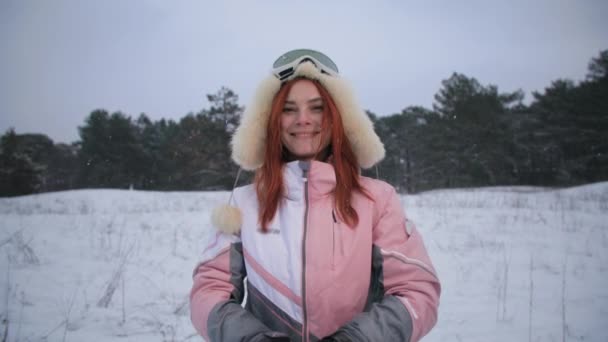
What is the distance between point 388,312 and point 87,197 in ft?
60.0

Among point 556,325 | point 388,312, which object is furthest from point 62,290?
point 556,325

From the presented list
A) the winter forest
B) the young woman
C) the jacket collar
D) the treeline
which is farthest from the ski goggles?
the treeline

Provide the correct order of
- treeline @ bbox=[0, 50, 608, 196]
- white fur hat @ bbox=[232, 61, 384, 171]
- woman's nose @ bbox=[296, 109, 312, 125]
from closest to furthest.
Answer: woman's nose @ bbox=[296, 109, 312, 125]
white fur hat @ bbox=[232, 61, 384, 171]
treeline @ bbox=[0, 50, 608, 196]

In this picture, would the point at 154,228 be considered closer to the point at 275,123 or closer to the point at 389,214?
the point at 275,123

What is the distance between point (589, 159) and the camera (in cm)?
2722

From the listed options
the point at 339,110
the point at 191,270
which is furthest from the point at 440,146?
the point at 339,110

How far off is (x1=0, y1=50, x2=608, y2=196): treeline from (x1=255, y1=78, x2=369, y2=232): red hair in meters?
25.7

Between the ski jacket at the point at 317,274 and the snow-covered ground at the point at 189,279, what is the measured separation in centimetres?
168

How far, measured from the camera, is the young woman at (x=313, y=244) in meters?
1.35

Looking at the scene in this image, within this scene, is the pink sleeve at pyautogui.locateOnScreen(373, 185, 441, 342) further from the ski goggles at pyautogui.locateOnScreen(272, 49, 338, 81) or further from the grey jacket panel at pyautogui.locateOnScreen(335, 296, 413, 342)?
the ski goggles at pyautogui.locateOnScreen(272, 49, 338, 81)

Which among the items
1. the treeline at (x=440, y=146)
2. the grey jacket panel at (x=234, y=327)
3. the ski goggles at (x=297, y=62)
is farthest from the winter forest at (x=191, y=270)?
the treeline at (x=440, y=146)

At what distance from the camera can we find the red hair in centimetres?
154

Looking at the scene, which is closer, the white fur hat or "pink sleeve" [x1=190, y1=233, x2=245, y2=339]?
"pink sleeve" [x1=190, y1=233, x2=245, y2=339]

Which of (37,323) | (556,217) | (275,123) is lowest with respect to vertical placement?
(37,323)
